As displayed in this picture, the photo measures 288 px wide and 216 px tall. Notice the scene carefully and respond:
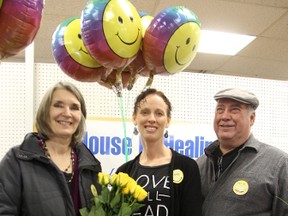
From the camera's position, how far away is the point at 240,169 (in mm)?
1562

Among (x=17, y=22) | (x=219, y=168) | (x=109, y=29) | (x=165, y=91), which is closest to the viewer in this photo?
(x=17, y=22)

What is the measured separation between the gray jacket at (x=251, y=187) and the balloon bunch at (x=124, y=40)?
56 centimetres

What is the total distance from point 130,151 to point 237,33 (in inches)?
88.4

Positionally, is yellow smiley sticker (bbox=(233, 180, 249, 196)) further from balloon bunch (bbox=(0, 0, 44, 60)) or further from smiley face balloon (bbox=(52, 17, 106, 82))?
balloon bunch (bbox=(0, 0, 44, 60))

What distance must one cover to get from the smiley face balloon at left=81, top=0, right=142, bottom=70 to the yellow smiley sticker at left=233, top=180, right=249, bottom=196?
0.76 metres

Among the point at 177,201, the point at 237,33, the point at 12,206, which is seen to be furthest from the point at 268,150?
the point at 237,33

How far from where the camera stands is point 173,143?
2283 mm

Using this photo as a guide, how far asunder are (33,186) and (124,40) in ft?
2.24

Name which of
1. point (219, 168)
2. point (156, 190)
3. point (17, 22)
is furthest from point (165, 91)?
point (17, 22)

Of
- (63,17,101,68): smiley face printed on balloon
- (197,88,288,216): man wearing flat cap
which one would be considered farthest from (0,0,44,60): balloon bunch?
(197,88,288,216): man wearing flat cap

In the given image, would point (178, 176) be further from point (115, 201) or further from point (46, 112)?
point (46, 112)

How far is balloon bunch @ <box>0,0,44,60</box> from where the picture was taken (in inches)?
40.6

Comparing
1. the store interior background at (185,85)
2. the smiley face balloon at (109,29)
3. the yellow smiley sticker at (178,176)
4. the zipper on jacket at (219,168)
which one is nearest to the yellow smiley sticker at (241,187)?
the zipper on jacket at (219,168)

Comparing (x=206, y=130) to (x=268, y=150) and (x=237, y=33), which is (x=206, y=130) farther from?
(x=237, y=33)
